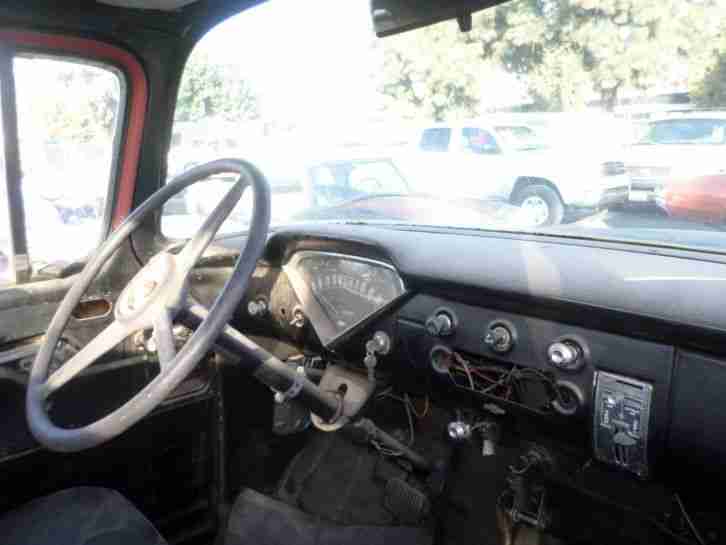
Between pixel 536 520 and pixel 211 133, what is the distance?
6.06 feet

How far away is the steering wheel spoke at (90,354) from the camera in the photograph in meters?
1.65

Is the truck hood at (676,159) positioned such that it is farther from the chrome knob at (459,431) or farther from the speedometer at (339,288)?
the chrome knob at (459,431)

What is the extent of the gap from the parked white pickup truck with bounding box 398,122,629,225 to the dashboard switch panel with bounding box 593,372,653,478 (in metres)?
0.53

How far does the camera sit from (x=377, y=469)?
2508 millimetres

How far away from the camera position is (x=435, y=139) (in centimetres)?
255

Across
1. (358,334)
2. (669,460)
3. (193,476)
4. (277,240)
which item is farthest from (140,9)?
(669,460)

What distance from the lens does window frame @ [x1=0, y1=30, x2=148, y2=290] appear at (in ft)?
6.55

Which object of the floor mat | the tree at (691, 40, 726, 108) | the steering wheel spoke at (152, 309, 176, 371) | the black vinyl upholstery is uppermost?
the tree at (691, 40, 726, 108)

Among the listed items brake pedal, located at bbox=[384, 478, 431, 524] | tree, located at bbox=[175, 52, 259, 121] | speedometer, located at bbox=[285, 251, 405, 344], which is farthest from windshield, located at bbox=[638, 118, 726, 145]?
tree, located at bbox=[175, 52, 259, 121]

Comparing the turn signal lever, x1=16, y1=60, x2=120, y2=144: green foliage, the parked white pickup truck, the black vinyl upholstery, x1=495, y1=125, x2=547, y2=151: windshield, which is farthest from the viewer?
x1=495, y1=125, x2=547, y2=151: windshield

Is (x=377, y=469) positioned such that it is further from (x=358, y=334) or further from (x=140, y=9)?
(x=140, y=9)

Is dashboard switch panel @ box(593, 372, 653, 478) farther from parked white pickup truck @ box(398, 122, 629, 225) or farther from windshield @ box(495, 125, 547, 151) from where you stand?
windshield @ box(495, 125, 547, 151)

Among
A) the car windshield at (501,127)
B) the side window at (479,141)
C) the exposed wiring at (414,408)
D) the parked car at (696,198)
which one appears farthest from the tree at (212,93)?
the parked car at (696,198)

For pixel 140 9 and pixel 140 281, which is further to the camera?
pixel 140 9
